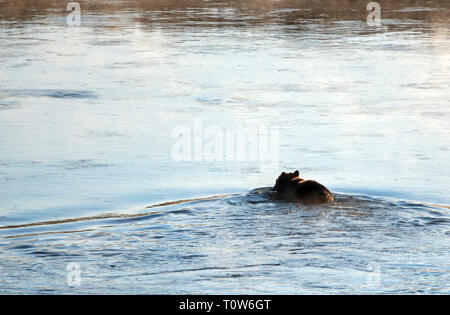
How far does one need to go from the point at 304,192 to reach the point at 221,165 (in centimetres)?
222

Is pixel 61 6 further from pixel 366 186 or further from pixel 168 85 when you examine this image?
pixel 366 186

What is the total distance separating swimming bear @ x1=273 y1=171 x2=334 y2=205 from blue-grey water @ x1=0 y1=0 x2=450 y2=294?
0.17 meters

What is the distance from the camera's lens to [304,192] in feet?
35.3

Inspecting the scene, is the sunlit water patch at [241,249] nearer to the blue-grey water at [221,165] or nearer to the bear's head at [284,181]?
the blue-grey water at [221,165]

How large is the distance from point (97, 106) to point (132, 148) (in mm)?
3222

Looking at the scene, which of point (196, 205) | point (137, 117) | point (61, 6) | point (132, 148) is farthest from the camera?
point (61, 6)

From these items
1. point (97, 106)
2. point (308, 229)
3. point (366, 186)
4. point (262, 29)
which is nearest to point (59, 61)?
point (97, 106)

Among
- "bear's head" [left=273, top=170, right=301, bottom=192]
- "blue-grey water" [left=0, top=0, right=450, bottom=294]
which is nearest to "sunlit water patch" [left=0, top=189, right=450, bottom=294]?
"blue-grey water" [left=0, top=0, right=450, bottom=294]

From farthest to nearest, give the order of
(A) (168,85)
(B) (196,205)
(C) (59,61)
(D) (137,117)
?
(C) (59,61) < (A) (168,85) < (D) (137,117) < (B) (196,205)

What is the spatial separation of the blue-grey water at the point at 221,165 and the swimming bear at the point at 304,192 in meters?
0.17

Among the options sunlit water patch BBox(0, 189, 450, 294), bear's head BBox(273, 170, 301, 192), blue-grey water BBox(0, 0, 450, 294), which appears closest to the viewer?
sunlit water patch BBox(0, 189, 450, 294)

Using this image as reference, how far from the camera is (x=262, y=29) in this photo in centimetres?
2847

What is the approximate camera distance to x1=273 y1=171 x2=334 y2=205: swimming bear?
1073cm

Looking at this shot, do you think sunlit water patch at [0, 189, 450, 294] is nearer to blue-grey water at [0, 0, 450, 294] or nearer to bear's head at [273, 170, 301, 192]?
blue-grey water at [0, 0, 450, 294]
